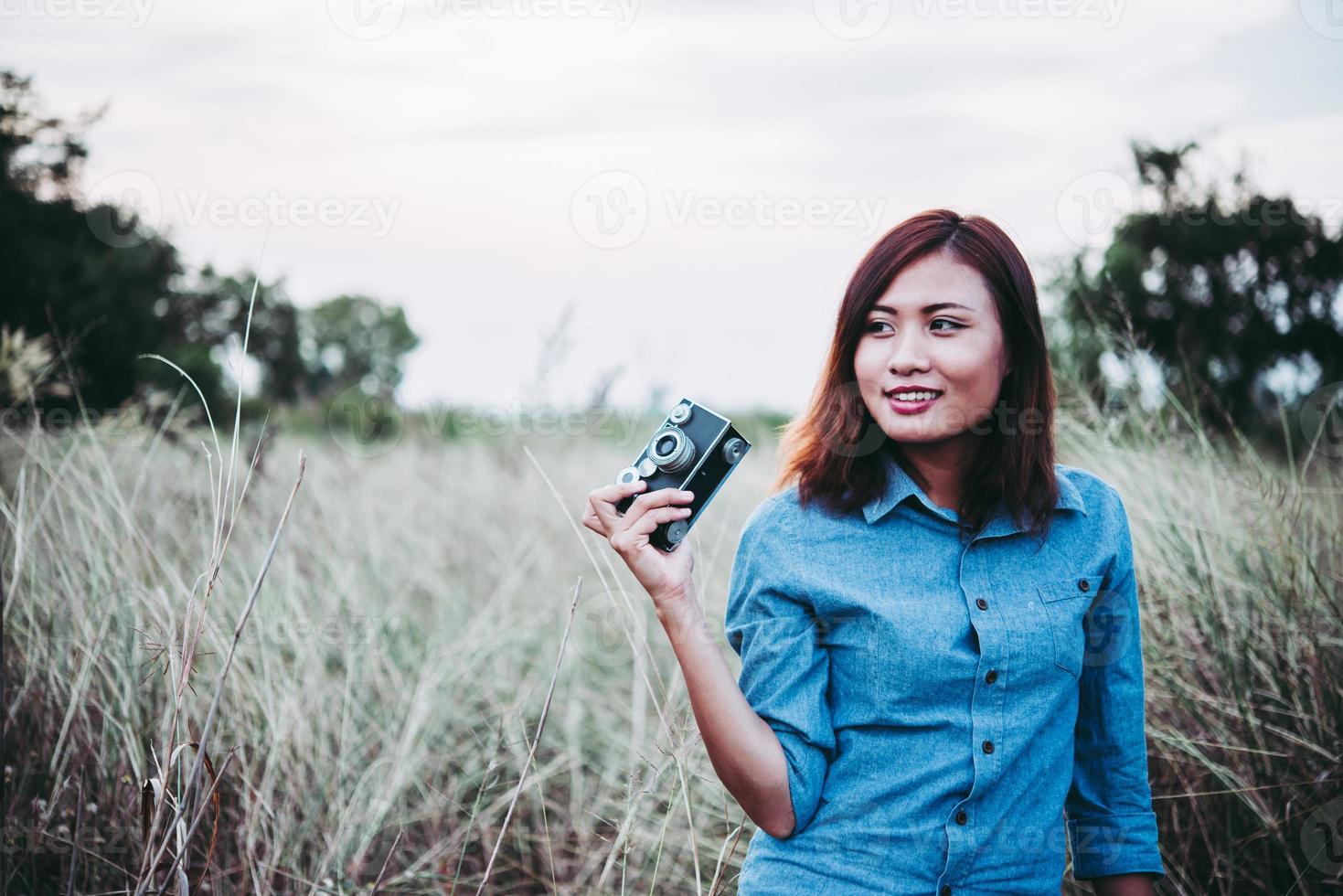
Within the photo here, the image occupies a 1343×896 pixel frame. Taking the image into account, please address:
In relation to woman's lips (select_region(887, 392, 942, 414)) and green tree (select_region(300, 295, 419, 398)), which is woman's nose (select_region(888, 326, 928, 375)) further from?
green tree (select_region(300, 295, 419, 398))

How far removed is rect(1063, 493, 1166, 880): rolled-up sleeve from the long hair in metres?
0.19

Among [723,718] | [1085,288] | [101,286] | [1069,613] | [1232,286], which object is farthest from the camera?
[101,286]

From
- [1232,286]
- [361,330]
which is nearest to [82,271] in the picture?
[1232,286]

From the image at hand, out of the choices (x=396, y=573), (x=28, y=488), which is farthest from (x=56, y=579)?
(x=396, y=573)

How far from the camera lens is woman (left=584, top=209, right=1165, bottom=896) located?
1248 millimetres

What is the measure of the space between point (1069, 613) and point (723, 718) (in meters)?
0.59

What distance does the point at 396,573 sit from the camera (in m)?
3.62

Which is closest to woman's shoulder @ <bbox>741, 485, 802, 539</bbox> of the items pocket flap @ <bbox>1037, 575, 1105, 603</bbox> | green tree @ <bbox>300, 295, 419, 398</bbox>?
pocket flap @ <bbox>1037, 575, 1105, 603</bbox>

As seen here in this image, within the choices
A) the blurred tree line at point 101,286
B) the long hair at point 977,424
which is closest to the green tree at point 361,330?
the blurred tree line at point 101,286

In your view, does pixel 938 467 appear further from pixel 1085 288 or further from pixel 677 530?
pixel 1085 288

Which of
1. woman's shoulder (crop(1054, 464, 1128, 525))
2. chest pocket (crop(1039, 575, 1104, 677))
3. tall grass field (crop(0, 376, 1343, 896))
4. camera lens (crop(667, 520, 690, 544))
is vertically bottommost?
tall grass field (crop(0, 376, 1343, 896))

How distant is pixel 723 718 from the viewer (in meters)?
1.22

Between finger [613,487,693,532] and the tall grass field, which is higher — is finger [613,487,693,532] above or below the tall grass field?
above

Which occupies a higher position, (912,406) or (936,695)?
(912,406)
